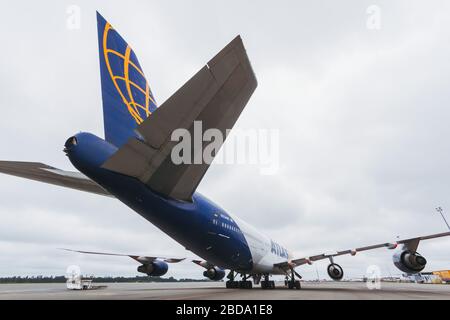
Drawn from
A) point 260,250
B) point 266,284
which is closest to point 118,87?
point 260,250

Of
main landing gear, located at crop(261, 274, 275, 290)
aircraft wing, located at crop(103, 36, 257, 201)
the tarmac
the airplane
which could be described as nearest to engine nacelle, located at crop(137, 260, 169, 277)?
the tarmac

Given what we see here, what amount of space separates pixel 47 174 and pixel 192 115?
4.46m

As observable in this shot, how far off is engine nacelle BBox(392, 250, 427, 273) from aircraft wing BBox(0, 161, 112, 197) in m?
14.8

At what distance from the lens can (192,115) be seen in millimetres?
6410

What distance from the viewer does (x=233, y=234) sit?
14773mm

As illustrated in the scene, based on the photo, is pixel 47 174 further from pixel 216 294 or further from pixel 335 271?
pixel 335 271

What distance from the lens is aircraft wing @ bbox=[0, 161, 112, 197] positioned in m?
7.09

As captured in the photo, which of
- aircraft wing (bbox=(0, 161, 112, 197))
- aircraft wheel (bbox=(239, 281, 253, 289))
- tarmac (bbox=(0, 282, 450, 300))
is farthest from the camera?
aircraft wheel (bbox=(239, 281, 253, 289))

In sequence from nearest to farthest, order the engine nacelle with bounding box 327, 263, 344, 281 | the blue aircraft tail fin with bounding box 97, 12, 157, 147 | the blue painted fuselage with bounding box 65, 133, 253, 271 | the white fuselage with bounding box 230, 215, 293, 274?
the blue painted fuselage with bounding box 65, 133, 253, 271, the blue aircraft tail fin with bounding box 97, 12, 157, 147, the white fuselage with bounding box 230, 215, 293, 274, the engine nacelle with bounding box 327, 263, 344, 281

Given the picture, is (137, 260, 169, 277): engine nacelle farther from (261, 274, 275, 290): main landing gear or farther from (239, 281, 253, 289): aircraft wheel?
(261, 274, 275, 290): main landing gear

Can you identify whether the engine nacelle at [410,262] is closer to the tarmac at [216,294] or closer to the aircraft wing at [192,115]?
the tarmac at [216,294]

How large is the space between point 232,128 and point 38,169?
5.03 m
